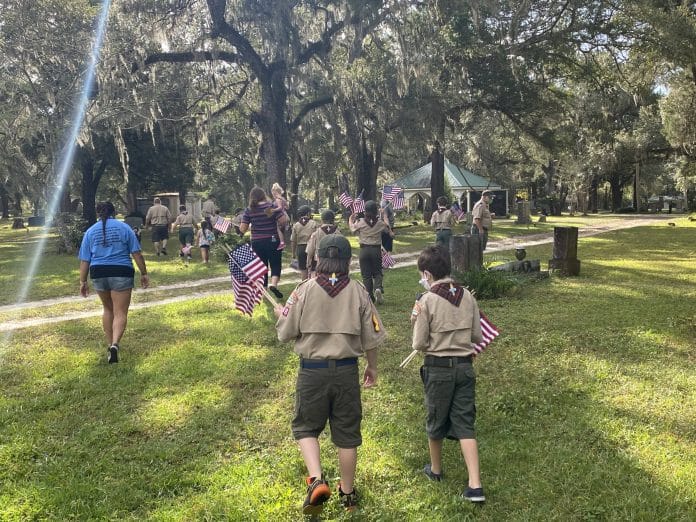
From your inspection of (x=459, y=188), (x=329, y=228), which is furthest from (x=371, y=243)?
(x=459, y=188)

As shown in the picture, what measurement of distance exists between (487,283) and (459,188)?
32073 millimetres

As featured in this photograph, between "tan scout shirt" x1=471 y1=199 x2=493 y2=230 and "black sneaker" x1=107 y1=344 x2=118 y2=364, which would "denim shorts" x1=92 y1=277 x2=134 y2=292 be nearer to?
"black sneaker" x1=107 y1=344 x2=118 y2=364

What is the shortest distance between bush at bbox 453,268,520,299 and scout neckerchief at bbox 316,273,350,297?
6.42 m

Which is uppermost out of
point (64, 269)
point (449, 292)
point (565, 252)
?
point (449, 292)

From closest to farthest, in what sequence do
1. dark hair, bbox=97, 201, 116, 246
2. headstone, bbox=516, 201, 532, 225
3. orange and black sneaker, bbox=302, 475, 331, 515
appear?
1. orange and black sneaker, bbox=302, 475, 331, 515
2. dark hair, bbox=97, 201, 116, 246
3. headstone, bbox=516, 201, 532, 225

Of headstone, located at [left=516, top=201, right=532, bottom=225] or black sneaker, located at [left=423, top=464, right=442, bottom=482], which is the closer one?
black sneaker, located at [left=423, top=464, right=442, bottom=482]

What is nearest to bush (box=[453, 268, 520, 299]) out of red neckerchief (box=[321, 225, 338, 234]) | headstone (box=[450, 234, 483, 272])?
headstone (box=[450, 234, 483, 272])

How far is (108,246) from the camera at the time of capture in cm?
636

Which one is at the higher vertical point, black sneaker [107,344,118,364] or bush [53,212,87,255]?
bush [53,212,87,255]

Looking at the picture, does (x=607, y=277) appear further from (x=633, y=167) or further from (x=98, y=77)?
(x=633, y=167)

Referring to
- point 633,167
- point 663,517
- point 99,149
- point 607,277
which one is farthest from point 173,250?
point 633,167

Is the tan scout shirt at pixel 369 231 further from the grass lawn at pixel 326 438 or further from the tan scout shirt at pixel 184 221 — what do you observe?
the tan scout shirt at pixel 184 221

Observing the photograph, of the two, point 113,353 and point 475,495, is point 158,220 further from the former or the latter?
point 475,495

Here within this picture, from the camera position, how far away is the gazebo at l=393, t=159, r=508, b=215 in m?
40.2
